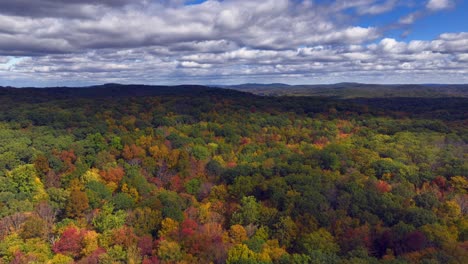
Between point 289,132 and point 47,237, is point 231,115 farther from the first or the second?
point 47,237

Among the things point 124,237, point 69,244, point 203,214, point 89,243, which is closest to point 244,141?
point 203,214

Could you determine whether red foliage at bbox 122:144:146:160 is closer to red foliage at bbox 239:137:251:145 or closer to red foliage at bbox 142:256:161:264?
red foliage at bbox 239:137:251:145

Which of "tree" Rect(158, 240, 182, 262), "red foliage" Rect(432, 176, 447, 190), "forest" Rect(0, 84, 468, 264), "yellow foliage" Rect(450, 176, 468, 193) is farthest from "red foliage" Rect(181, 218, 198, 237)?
"yellow foliage" Rect(450, 176, 468, 193)

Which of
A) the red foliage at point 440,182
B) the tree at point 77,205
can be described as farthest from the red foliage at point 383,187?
the tree at point 77,205

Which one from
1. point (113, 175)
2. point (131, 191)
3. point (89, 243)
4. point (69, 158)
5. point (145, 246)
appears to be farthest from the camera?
point (69, 158)

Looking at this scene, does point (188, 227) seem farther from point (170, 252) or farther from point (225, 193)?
point (225, 193)

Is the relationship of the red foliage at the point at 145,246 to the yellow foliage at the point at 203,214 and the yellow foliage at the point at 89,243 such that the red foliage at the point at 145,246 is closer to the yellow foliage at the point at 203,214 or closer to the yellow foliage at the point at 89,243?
the yellow foliage at the point at 89,243
